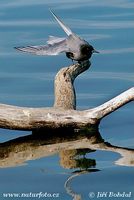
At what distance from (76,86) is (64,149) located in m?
3.15

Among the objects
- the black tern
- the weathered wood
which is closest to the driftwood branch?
the weathered wood

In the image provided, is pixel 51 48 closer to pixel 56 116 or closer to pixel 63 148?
pixel 56 116

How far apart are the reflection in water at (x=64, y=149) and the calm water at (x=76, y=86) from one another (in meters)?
0.01

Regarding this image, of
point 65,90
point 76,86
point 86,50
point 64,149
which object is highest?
point 76,86

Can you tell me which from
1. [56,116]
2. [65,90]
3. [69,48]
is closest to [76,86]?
[69,48]

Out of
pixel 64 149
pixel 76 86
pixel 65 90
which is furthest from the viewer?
pixel 76 86

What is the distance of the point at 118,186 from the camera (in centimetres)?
1019

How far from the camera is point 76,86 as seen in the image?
14469 mm

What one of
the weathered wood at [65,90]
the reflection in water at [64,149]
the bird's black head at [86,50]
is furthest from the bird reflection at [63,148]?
the bird's black head at [86,50]

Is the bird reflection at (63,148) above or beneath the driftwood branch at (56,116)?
beneath

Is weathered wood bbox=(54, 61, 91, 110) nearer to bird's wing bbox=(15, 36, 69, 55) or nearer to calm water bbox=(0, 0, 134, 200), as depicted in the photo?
bird's wing bbox=(15, 36, 69, 55)

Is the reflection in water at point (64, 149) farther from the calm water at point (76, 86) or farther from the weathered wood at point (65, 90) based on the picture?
the weathered wood at point (65, 90)

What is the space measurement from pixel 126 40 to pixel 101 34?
0.74 m

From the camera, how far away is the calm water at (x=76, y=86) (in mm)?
10398
